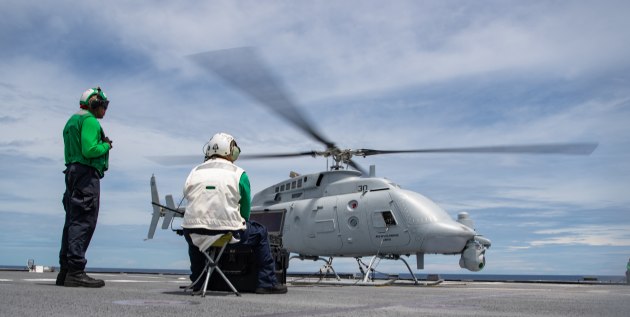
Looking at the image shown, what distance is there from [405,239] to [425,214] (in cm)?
83

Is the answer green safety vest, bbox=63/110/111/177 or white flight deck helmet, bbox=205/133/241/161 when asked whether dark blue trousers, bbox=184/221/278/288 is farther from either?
green safety vest, bbox=63/110/111/177

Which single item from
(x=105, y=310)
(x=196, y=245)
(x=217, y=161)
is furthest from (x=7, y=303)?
(x=217, y=161)

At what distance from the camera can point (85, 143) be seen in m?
6.04

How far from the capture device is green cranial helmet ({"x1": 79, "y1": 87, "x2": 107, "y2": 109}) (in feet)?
21.3

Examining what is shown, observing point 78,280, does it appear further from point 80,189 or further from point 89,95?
point 89,95

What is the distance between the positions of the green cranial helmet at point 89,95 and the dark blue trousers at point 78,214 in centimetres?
83

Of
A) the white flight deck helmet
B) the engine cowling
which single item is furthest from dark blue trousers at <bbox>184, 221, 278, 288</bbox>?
the engine cowling

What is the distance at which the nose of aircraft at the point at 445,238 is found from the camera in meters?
13.4

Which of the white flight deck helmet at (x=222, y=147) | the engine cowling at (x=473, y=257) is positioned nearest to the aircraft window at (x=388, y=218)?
the engine cowling at (x=473, y=257)

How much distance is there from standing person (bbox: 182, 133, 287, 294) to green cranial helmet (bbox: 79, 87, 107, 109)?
1.73 m

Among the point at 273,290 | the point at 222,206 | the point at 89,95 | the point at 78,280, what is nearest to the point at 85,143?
the point at 89,95

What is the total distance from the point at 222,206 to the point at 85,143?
1.91m

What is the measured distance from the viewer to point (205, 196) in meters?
5.39

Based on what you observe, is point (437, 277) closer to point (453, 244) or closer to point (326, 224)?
point (453, 244)
